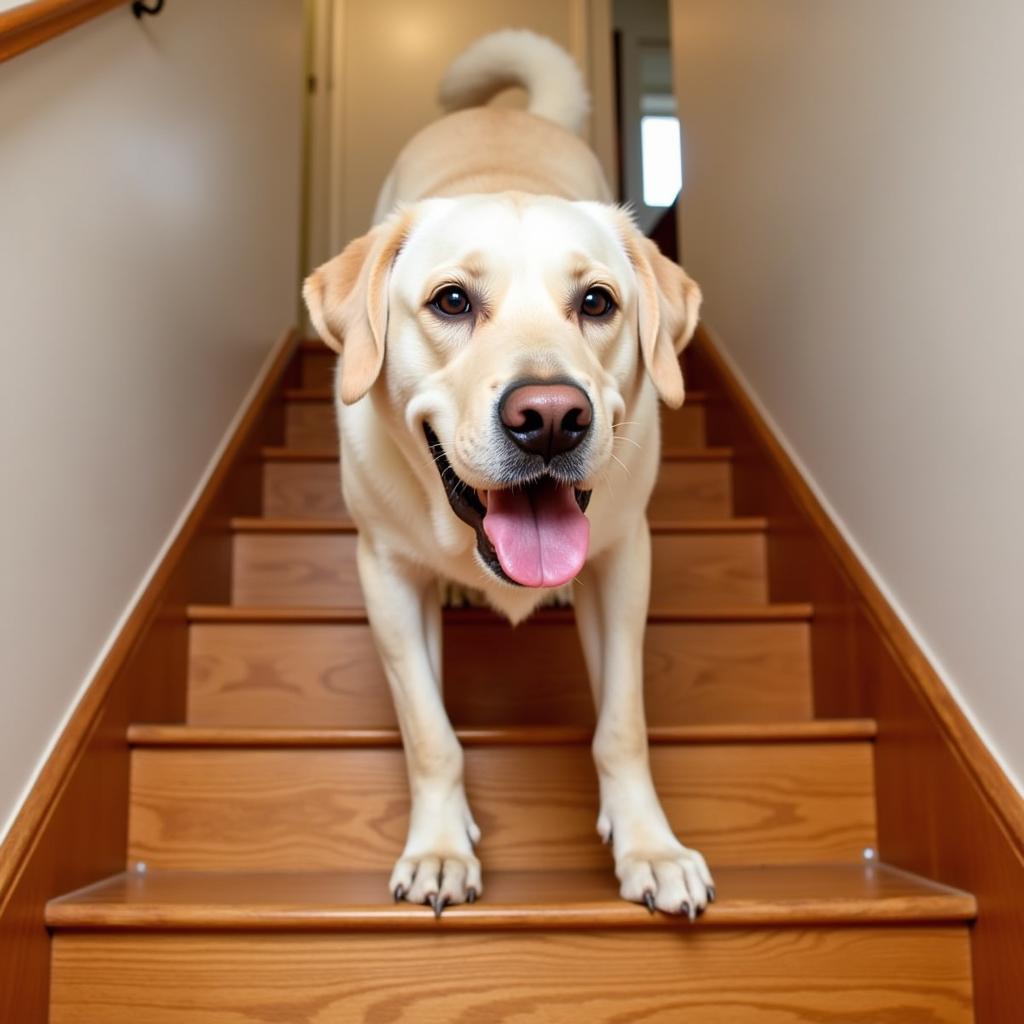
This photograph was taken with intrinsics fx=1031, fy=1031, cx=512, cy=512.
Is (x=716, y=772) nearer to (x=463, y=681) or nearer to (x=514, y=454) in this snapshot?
(x=463, y=681)

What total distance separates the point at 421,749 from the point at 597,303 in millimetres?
601

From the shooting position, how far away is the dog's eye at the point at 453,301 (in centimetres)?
120

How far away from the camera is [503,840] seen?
4.71 feet

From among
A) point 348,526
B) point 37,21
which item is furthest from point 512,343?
point 348,526

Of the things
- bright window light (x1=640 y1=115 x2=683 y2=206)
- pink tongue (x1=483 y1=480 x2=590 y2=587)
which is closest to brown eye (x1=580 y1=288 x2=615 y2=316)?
pink tongue (x1=483 y1=480 x2=590 y2=587)

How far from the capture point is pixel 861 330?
5.50 feet

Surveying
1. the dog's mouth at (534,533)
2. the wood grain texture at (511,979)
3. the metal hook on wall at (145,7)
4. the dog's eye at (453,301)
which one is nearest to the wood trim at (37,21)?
the metal hook on wall at (145,7)

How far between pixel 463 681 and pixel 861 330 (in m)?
0.87

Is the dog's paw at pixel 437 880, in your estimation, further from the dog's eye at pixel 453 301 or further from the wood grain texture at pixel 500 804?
the dog's eye at pixel 453 301

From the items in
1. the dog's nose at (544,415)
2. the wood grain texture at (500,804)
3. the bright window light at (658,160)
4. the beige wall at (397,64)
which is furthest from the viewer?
the bright window light at (658,160)

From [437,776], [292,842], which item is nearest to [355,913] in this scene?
[437,776]

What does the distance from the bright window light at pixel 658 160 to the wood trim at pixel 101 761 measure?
13.2 ft

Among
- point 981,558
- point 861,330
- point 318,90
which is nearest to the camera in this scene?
point 981,558

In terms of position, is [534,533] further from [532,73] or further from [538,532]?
[532,73]
